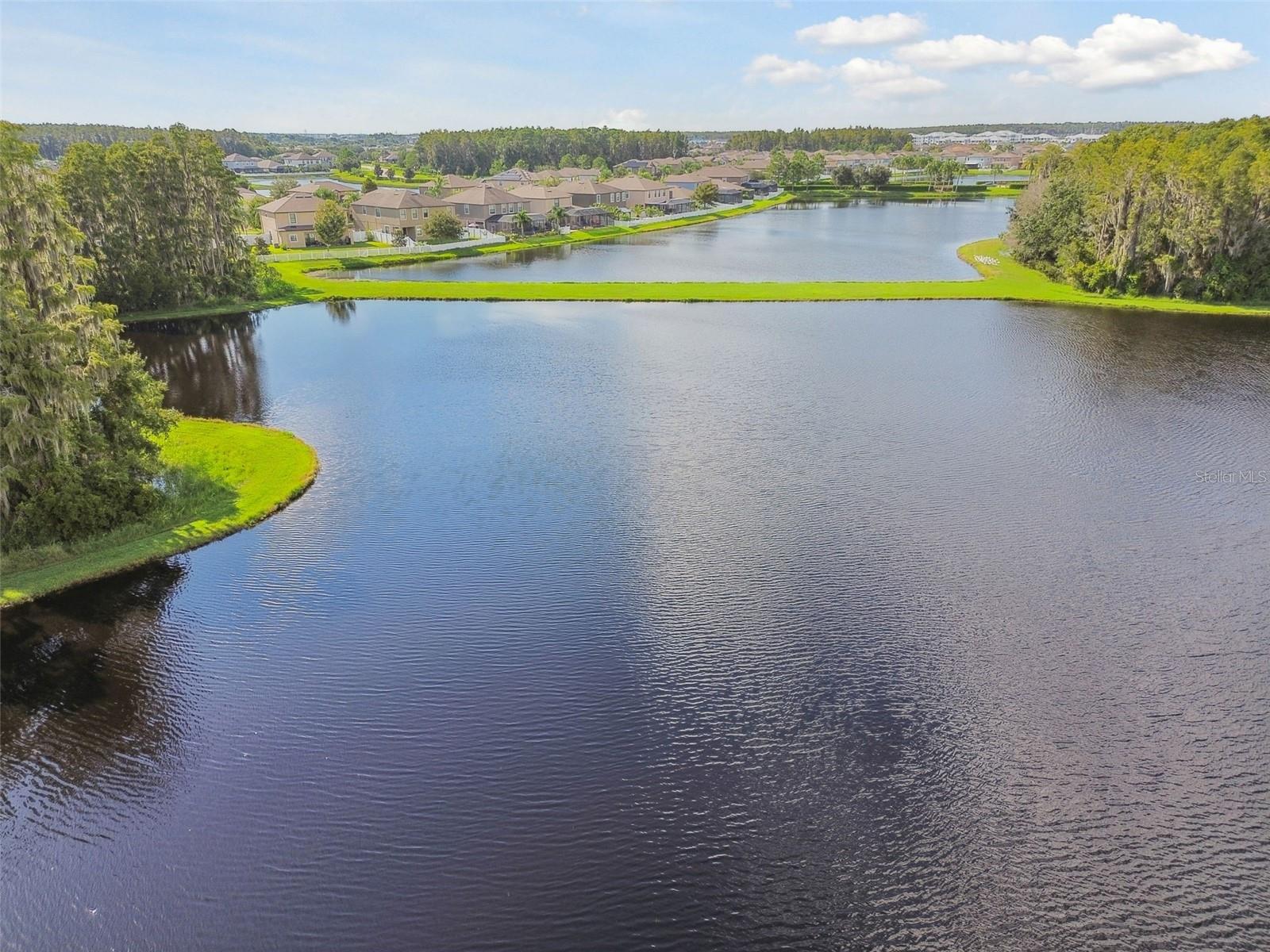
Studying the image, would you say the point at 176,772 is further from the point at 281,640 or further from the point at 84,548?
the point at 84,548

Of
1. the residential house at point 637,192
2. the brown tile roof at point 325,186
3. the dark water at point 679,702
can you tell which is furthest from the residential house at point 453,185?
the dark water at point 679,702

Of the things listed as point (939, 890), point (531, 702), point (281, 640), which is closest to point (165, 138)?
point (281, 640)

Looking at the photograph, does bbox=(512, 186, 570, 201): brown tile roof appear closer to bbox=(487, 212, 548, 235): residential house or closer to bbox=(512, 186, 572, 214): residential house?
bbox=(512, 186, 572, 214): residential house

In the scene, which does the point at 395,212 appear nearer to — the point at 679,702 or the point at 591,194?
the point at 591,194

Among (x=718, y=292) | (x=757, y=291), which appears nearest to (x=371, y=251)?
(x=718, y=292)

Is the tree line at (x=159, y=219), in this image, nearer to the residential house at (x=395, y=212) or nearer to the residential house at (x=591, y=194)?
the residential house at (x=395, y=212)

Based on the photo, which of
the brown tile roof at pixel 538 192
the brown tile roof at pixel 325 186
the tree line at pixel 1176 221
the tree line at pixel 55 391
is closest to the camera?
the tree line at pixel 55 391
